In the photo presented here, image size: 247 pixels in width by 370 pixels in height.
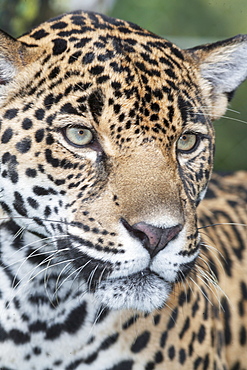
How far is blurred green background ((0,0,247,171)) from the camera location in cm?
689

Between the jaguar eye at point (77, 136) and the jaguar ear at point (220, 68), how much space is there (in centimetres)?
91

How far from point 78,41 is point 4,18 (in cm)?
384

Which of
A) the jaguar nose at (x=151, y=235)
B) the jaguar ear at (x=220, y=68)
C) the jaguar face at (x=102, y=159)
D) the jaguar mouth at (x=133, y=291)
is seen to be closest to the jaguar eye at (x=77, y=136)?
the jaguar face at (x=102, y=159)

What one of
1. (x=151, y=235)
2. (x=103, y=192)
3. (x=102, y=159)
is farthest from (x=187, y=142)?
(x=151, y=235)

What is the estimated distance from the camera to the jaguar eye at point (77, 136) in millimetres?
3141

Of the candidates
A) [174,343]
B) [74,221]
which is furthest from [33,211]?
[174,343]

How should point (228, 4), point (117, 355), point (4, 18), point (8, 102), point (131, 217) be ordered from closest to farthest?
point (131, 217) → point (8, 102) → point (117, 355) → point (228, 4) → point (4, 18)

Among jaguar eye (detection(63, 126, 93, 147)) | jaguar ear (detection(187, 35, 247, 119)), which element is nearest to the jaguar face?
jaguar eye (detection(63, 126, 93, 147))

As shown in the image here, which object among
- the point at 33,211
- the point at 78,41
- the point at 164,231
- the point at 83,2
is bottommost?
the point at 33,211

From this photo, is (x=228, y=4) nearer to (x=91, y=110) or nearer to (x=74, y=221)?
(x=91, y=110)

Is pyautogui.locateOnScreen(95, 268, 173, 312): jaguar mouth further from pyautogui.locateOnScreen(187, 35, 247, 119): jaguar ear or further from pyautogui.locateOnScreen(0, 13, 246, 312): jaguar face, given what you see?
pyautogui.locateOnScreen(187, 35, 247, 119): jaguar ear

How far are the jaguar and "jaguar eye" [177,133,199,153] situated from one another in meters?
0.01

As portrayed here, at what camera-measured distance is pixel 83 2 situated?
25.4ft

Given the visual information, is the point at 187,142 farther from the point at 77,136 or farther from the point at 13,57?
the point at 13,57
